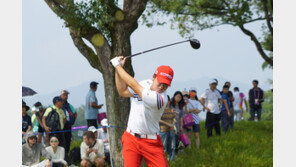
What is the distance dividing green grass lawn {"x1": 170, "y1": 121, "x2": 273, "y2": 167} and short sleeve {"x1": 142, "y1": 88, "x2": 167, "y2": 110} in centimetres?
410

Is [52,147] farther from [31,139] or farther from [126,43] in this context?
[126,43]

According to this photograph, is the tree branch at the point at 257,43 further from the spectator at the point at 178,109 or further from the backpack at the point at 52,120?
the backpack at the point at 52,120

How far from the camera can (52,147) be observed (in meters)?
8.24

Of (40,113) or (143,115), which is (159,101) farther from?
(40,113)

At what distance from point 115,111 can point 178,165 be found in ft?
6.39

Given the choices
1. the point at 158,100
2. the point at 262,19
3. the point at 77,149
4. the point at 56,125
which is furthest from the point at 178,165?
the point at 262,19

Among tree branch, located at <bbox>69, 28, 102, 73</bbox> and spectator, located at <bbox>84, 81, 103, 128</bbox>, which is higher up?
tree branch, located at <bbox>69, 28, 102, 73</bbox>

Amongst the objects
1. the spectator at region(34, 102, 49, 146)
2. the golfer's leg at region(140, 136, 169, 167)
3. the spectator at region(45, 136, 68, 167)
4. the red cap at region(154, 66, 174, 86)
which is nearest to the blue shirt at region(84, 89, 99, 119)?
the spectator at region(34, 102, 49, 146)

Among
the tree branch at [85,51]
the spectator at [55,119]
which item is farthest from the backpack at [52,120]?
the tree branch at [85,51]

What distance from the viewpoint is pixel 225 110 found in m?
13.1

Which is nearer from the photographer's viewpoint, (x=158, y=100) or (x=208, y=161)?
(x=158, y=100)

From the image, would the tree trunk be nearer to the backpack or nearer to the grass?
the grass

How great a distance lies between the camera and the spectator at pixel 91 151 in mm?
8352

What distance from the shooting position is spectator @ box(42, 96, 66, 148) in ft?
29.7
